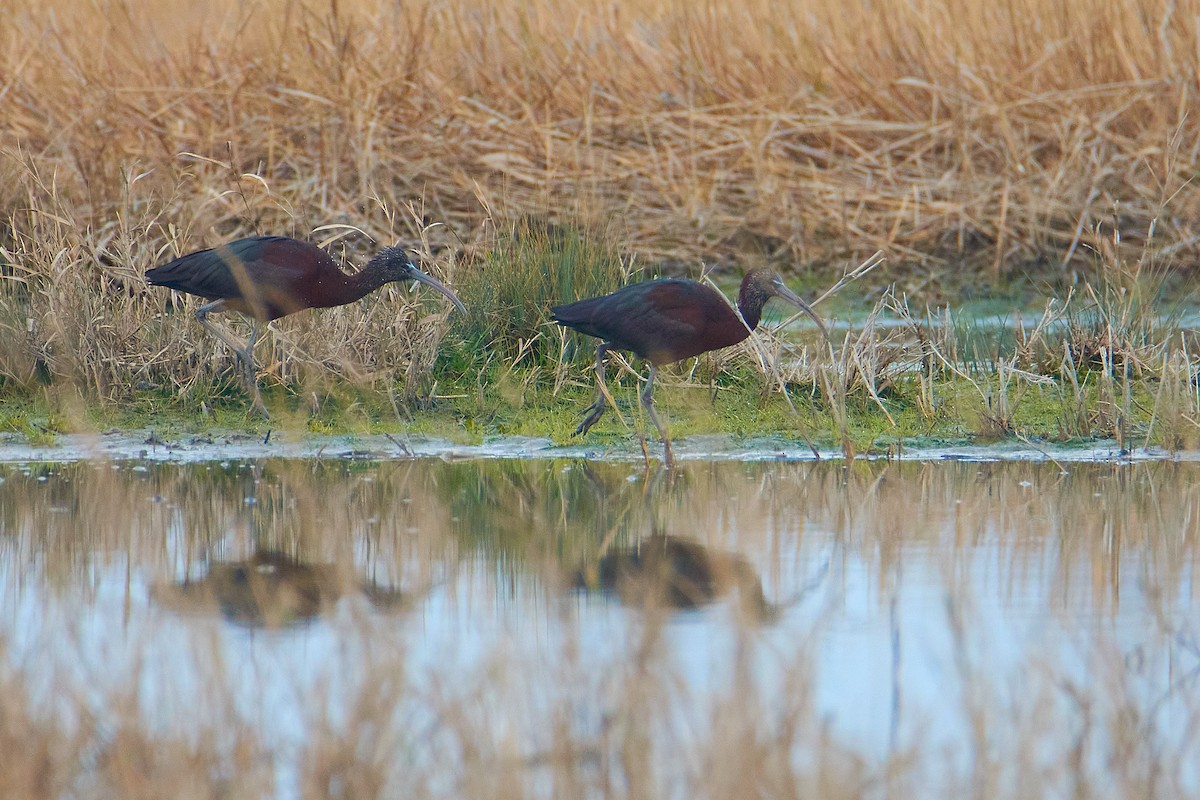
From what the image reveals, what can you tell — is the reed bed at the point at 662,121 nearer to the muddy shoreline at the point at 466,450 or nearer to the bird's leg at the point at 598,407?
the bird's leg at the point at 598,407

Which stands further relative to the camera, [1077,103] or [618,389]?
[1077,103]

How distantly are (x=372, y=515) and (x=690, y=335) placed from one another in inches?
69.2

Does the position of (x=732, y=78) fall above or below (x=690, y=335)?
above

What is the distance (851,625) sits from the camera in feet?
15.1

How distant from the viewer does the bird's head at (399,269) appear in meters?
8.01

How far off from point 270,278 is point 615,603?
345cm

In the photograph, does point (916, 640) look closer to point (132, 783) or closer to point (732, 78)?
point (132, 783)

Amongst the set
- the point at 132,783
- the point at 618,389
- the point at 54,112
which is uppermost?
the point at 54,112

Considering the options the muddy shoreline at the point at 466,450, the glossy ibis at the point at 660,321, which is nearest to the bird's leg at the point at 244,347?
the muddy shoreline at the point at 466,450

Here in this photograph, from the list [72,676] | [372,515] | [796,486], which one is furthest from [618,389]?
[72,676]

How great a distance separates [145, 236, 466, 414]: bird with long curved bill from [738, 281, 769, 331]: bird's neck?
3.97 ft

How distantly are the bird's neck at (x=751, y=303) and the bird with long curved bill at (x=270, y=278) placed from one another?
3.97 ft

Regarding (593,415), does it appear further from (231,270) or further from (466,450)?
(231,270)

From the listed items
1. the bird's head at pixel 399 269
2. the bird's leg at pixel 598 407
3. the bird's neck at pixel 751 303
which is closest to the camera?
the bird's leg at pixel 598 407
